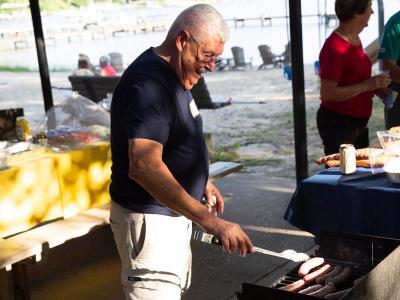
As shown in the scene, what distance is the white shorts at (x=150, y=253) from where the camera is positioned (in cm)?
237

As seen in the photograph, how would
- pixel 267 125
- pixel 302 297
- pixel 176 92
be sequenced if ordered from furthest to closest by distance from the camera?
1. pixel 267 125
2. pixel 176 92
3. pixel 302 297

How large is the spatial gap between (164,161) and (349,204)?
101cm

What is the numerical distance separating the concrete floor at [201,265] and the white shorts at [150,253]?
1333 mm

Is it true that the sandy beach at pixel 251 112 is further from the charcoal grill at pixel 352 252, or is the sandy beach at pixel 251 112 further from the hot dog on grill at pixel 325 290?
the hot dog on grill at pixel 325 290

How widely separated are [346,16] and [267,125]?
6212 mm

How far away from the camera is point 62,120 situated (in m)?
4.68

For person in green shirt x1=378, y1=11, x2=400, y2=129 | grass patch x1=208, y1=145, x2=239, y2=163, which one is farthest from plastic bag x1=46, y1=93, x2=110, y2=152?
grass patch x1=208, y1=145, x2=239, y2=163

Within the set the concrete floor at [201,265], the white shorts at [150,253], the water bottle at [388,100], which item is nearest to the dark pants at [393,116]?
the water bottle at [388,100]

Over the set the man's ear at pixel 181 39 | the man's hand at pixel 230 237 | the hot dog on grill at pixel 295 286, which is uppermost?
the man's ear at pixel 181 39

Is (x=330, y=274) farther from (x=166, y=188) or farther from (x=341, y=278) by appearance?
(x=166, y=188)

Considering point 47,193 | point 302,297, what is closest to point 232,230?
point 302,297

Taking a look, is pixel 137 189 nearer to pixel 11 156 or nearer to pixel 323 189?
pixel 323 189

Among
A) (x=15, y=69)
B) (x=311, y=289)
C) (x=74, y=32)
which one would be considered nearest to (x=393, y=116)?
(x=311, y=289)

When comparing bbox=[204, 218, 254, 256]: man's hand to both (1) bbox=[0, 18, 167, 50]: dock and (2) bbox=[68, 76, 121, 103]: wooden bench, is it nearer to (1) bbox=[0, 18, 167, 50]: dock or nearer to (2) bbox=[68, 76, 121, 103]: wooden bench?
(2) bbox=[68, 76, 121, 103]: wooden bench
